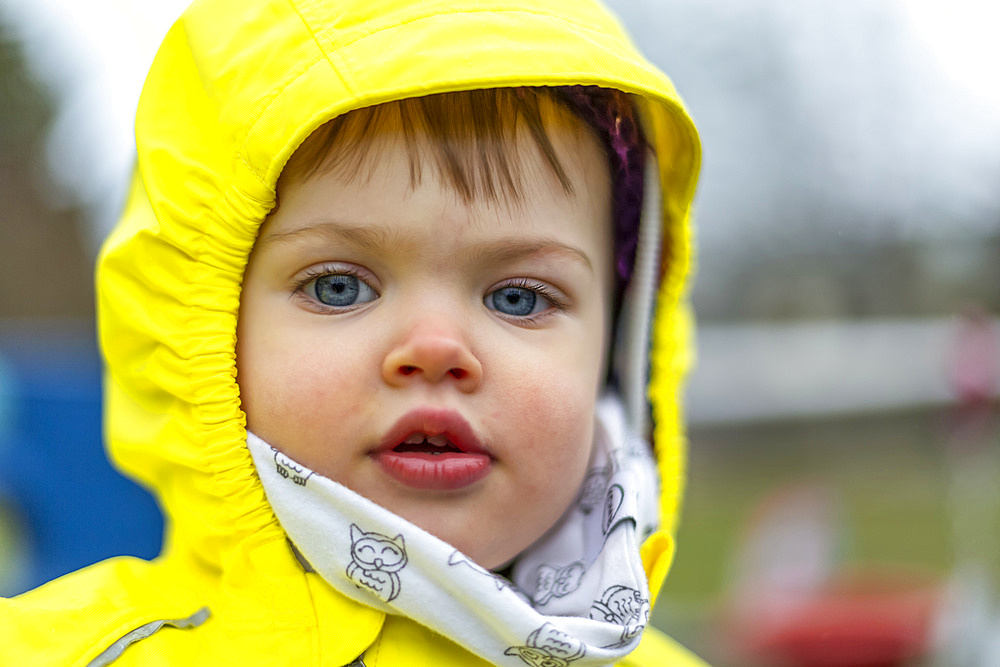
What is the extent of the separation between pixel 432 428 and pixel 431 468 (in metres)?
0.05

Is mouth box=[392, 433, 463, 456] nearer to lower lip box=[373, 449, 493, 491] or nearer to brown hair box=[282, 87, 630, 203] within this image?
lower lip box=[373, 449, 493, 491]

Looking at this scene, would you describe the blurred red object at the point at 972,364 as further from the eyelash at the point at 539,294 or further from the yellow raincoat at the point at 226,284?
the eyelash at the point at 539,294

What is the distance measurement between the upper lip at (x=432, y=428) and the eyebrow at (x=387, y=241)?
0.68 ft

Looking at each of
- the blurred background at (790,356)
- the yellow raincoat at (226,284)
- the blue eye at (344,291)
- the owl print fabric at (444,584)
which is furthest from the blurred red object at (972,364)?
the blue eye at (344,291)

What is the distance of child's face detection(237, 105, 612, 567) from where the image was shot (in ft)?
3.87

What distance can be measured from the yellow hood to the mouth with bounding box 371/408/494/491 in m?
0.22

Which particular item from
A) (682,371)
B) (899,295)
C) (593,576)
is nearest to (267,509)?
(593,576)

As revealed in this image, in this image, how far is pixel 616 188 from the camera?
1512 millimetres

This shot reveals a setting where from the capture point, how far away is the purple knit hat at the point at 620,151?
4.52ft

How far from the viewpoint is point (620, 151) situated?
4.80 ft

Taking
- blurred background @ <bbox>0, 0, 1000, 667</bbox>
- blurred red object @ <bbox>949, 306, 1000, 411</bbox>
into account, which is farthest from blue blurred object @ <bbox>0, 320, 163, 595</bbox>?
blurred red object @ <bbox>949, 306, 1000, 411</bbox>

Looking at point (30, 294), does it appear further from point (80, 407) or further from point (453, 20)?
point (453, 20)

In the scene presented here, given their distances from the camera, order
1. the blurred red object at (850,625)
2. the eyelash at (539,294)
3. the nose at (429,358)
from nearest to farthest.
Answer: the nose at (429,358) → the eyelash at (539,294) → the blurred red object at (850,625)

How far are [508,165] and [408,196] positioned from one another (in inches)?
5.9
